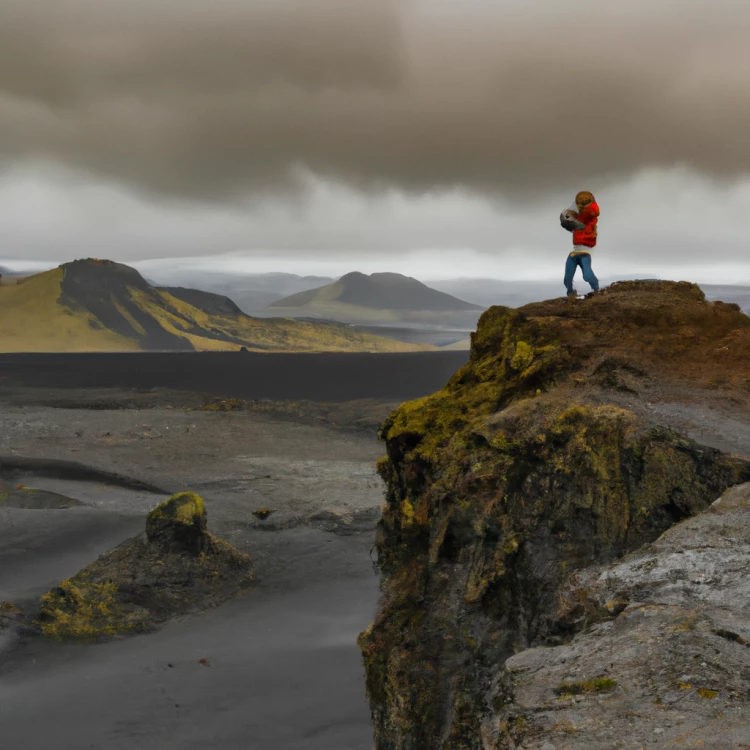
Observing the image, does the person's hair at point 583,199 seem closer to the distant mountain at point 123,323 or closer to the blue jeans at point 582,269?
the blue jeans at point 582,269

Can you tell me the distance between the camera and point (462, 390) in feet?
28.6

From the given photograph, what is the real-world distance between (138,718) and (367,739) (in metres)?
3.07

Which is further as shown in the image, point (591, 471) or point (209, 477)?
point (209, 477)

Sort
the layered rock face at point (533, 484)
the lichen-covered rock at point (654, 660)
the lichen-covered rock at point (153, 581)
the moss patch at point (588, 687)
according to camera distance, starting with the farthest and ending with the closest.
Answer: the lichen-covered rock at point (153, 581), the layered rock face at point (533, 484), the moss patch at point (588, 687), the lichen-covered rock at point (654, 660)

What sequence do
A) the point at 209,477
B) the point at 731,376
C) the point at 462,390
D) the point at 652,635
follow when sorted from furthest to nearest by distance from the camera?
1. the point at 209,477
2. the point at 462,390
3. the point at 731,376
4. the point at 652,635

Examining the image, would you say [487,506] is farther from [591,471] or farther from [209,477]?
[209,477]

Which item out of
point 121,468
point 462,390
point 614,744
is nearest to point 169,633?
point 462,390

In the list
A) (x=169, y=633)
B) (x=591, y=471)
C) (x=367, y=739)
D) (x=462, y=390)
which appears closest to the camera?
(x=591, y=471)

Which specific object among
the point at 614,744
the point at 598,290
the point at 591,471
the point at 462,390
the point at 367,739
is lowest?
the point at 367,739

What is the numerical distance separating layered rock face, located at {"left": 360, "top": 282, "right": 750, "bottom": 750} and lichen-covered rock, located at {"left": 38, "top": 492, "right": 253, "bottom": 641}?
265 inches

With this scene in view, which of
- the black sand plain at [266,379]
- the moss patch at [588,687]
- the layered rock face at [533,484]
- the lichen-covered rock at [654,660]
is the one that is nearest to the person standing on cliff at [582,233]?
the layered rock face at [533,484]

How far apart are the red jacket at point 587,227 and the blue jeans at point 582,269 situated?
0.59 ft

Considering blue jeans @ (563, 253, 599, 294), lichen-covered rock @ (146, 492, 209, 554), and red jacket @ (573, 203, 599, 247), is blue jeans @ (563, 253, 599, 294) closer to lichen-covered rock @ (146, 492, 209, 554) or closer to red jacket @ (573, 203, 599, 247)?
red jacket @ (573, 203, 599, 247)

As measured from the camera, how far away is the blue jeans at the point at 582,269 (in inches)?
376
